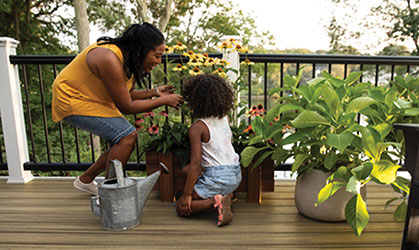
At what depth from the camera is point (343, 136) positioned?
1377mm

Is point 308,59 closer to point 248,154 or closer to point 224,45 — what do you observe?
point 224,45

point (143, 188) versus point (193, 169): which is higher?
point (193, 169)

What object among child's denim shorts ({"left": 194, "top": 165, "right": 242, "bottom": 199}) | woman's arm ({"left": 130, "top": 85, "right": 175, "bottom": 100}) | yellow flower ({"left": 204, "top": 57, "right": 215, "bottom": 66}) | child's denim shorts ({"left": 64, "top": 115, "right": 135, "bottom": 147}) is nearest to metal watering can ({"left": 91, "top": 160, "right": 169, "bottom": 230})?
child's denim shorts ({"left": 64, "top": 115, "right": 135, "bottom": 147})

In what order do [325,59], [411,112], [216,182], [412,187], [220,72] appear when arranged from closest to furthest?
[412,187], [411,112], [216,182], [220,72], [325,59]

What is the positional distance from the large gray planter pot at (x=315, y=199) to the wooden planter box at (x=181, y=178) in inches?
12.3

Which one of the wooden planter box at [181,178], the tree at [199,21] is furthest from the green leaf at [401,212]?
the tree at [199,21]

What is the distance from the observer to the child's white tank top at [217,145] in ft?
5.76

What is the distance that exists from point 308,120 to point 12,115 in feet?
7.36

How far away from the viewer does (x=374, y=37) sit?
534 inches

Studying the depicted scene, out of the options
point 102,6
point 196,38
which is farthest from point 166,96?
point 196,38

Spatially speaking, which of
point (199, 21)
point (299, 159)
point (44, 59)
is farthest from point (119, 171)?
point (199, 21)

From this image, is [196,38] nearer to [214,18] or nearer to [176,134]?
[214,18]

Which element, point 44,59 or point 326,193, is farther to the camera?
point 44,59

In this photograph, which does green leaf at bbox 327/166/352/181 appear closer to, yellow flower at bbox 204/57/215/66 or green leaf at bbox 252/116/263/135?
green leaf at bbox 252/116/263/135
